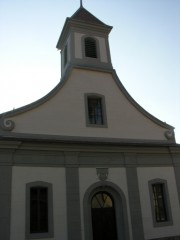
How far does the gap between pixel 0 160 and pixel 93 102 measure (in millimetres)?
5711

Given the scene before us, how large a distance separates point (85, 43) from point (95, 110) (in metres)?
4.51

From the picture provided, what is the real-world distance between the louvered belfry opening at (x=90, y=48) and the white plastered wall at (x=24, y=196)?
23.8 ft

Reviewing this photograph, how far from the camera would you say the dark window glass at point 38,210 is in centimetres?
1161

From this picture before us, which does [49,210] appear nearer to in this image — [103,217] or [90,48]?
[103,217]

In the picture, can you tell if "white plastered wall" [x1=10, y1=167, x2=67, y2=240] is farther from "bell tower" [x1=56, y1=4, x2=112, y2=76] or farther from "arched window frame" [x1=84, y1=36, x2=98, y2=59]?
"arched window frame" [x1=84, y1=36, x2=98, y2=59]

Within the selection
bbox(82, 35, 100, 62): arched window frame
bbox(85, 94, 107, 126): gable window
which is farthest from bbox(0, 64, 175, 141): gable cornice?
bbox(85, 94, 107, 126): gable window

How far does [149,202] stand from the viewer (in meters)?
13.7

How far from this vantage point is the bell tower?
15923mm

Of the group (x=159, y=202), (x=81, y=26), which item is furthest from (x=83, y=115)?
(x=81, y=26)

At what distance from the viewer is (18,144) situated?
12.0 meters

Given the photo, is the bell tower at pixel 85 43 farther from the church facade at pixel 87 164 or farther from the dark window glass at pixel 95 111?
the dark window glass at pixel 95 111

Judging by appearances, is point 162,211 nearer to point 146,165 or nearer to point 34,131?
point 146,165

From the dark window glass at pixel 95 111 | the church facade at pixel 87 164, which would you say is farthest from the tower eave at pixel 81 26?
the dark window glass at pixel 95 111

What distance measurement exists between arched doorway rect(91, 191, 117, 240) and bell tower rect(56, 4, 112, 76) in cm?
699
